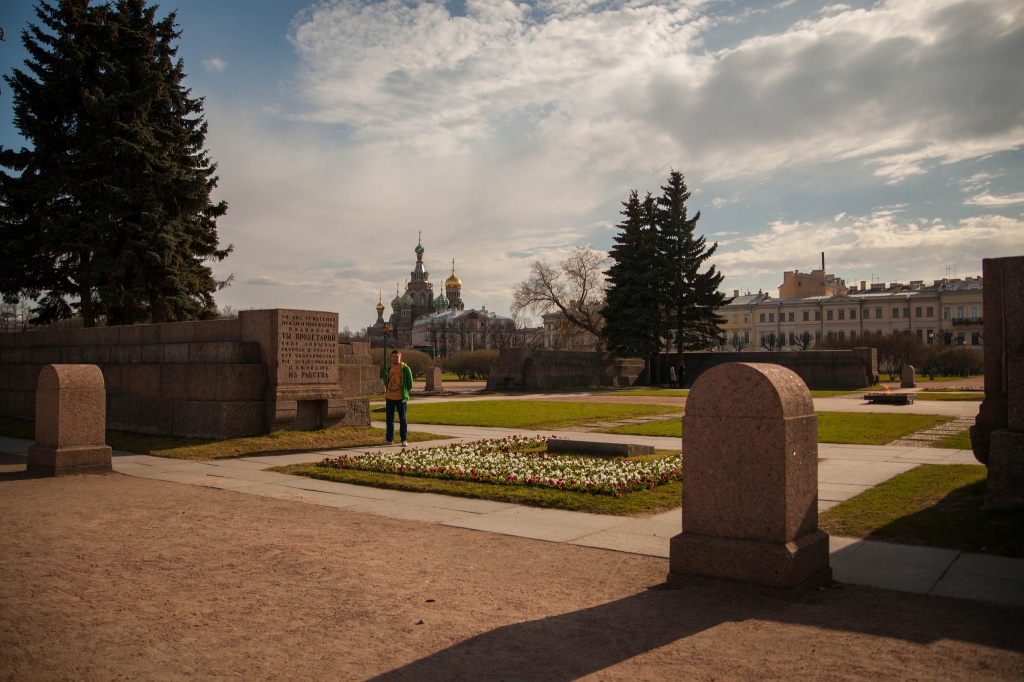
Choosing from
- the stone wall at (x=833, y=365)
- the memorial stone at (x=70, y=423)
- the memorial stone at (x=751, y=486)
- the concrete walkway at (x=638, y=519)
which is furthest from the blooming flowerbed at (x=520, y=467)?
the stone wall at (x=833, y=365)

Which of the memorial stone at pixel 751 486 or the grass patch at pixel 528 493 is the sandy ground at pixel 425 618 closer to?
Result: the memorial stone at pixel 751 486

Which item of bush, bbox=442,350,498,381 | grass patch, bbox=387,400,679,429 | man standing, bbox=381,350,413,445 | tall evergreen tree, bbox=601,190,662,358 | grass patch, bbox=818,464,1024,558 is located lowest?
grass patch, bbox=818,464,1024,558

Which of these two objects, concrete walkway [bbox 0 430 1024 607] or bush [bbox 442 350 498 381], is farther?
bush [bbox 442 350 498 381]

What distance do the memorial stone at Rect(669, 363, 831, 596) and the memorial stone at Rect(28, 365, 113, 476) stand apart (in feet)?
27.7

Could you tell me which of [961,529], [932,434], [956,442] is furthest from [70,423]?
[932,434]

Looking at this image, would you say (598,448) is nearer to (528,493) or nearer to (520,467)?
(520,467)

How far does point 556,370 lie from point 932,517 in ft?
94.8

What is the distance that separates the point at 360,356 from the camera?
2400 cm

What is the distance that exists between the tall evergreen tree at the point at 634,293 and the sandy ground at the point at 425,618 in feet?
118

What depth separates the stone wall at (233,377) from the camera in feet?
42.1

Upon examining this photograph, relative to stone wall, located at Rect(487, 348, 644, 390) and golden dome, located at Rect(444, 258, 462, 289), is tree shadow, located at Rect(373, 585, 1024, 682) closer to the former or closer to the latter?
stone wall, located at Rect(487, 348, 644, 390)


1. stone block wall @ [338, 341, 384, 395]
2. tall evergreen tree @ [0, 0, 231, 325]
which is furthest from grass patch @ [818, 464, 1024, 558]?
tall evergreen tree @ [0, 0, 231, 325]

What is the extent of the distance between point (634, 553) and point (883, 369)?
5883 cm

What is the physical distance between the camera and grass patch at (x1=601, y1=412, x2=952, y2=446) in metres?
13.3
